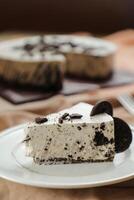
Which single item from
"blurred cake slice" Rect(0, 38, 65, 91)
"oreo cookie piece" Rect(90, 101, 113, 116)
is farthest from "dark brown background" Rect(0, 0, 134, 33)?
"oreo cookie piece" Rect(90, 101, 113, 116)

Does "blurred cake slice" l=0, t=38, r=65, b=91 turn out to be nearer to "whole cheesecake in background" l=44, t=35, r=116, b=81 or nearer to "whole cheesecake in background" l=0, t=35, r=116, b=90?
"whole cheesecake in background" l=0, t=35, r=116, b=90

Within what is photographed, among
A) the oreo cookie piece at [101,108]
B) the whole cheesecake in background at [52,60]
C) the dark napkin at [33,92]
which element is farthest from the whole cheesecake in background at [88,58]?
the oreo cookie piece at [101,108]

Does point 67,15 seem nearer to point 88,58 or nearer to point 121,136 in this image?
point 88,58

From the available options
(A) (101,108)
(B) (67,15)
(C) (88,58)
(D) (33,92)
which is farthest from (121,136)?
(B) (67,15)

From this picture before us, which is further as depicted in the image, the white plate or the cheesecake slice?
the cheesecake slice

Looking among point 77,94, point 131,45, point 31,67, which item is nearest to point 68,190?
point 77,94
